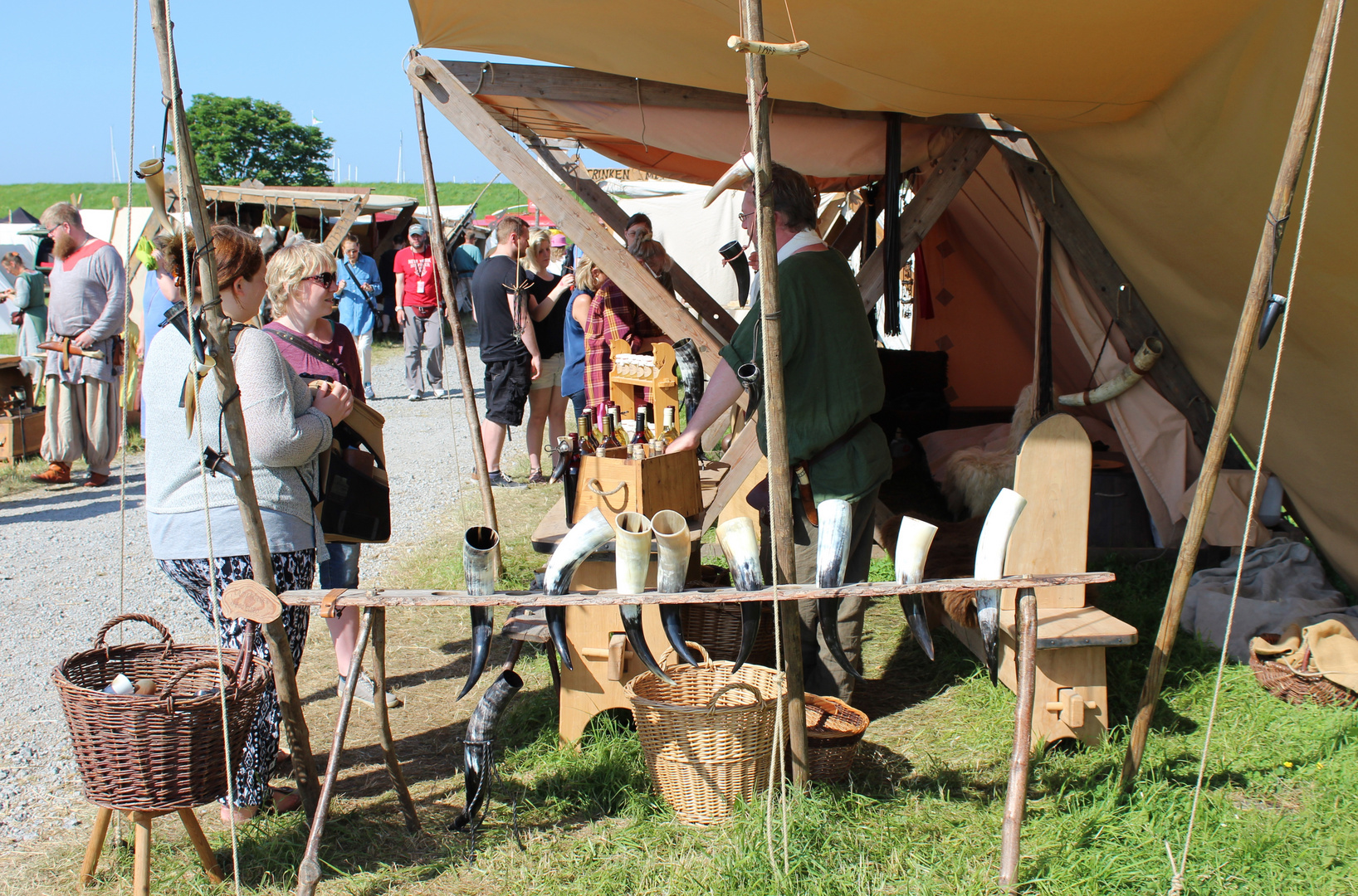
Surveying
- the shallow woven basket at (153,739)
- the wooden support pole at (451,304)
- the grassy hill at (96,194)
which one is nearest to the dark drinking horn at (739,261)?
the wooden support pole at (451,304)

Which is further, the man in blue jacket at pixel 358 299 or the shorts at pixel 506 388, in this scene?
the man in blue jacket at pixel 358 299

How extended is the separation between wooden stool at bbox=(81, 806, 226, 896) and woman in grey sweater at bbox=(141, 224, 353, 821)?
167 mm

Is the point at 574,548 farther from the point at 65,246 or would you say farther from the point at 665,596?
the point at 65,246

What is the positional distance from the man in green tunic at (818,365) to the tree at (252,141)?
4920 centimetres

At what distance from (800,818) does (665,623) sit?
60 cm

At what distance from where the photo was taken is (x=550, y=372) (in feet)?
22.0

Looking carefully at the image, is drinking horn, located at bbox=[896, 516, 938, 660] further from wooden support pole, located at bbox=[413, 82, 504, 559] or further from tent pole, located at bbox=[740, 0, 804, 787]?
wooden support pole, located at bbox=[413, 82, 504, 559]

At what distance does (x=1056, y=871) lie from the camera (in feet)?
7.27

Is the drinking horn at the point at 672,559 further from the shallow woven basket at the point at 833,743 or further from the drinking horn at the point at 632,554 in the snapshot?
the shallow woven basket at the point at 833,743

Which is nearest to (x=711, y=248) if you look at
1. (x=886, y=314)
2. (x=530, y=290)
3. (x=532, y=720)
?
(x=530, y=290)

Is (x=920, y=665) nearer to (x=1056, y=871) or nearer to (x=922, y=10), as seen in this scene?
(x=1056, y=871)

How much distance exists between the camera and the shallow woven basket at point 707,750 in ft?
7.79

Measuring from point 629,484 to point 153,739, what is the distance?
4.35 ft

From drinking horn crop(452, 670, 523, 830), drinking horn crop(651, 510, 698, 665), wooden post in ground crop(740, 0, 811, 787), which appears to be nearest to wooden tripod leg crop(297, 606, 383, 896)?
drinking horn crop(452, 670, 523, 830)
